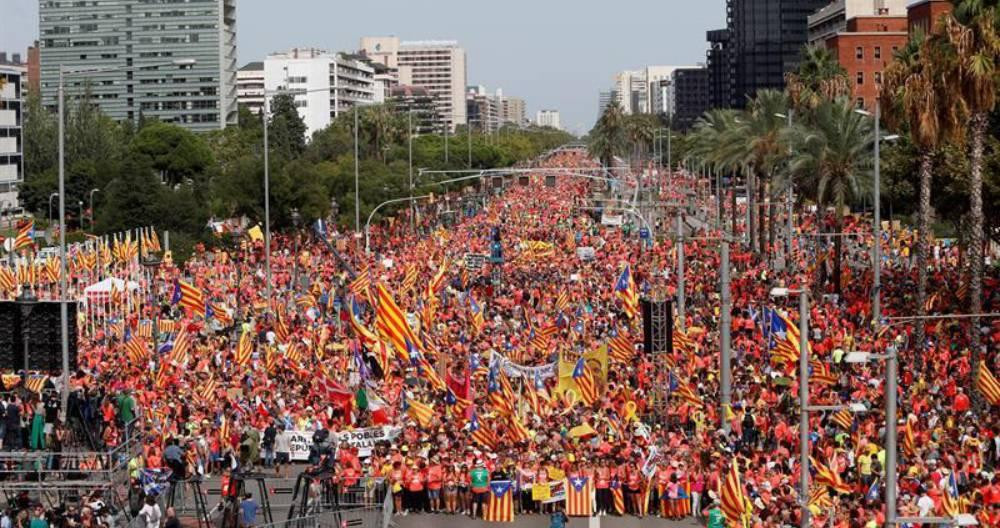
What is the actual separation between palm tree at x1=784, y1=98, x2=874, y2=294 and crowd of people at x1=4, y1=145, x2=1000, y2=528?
2.92 m

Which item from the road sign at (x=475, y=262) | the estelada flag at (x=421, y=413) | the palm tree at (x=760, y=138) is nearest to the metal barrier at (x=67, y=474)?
the estelada flag at (x=421, y=413)

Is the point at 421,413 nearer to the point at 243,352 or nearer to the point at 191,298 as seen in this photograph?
the point at 243,352

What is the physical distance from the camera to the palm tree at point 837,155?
48.0 metres

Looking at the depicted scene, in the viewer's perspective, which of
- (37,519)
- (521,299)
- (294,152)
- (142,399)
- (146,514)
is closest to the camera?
(37,519)

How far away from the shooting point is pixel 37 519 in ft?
63.2

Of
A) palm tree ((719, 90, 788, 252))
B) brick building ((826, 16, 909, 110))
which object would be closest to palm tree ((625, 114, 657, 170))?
brick building ((826, 16, 909, 110))

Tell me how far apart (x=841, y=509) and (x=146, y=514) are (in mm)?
8893

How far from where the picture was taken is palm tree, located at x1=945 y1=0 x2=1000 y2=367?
3353 cm

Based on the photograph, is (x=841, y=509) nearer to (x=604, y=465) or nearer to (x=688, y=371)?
(x=604, y=465)

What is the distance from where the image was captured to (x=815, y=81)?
205 feet

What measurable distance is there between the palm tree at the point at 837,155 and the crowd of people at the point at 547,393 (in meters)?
2.92

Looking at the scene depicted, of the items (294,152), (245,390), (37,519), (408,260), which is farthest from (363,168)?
(37,519)

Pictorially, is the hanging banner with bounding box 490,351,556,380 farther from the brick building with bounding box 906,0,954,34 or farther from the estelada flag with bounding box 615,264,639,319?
the brick building with bounding box 906,0,954,34

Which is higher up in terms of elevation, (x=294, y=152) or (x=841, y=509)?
(x=294, y=152)
